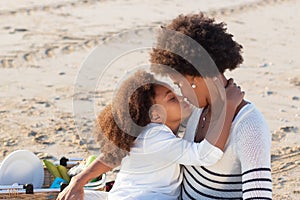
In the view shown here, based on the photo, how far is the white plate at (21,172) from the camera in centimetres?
362

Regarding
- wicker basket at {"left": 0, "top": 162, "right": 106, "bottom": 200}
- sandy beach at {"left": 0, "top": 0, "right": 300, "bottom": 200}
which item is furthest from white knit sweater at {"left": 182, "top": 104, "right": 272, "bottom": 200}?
sandy beach at {"left": 0, "top": 0, "right": 300, "bottom": 200}

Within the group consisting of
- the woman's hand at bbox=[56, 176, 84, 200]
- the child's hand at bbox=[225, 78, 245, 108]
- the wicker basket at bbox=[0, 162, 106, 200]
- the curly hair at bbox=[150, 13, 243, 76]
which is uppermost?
the curly hair at bbox=[150, 13, 243, 76]

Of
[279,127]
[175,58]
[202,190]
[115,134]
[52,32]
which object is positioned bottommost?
[202,190]

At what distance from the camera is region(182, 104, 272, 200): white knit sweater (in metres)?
2.57

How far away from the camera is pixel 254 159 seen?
256 cm

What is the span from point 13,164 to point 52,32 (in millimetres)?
4778

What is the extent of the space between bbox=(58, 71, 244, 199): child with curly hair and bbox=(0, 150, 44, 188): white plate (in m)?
0.83

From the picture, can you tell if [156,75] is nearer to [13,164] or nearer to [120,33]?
[13,164]

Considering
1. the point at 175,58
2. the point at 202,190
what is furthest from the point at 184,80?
the point at 202,190

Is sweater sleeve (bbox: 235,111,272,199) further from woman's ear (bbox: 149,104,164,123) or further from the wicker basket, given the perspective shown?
the wicker basket

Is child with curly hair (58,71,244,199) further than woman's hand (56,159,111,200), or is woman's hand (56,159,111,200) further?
woman's hand (56,159,111,200)

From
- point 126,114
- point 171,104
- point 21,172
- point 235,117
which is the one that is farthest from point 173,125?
point 21,172

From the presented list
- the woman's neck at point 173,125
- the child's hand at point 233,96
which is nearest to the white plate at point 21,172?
the woman's neck at point 173,125

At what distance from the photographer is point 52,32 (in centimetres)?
827
